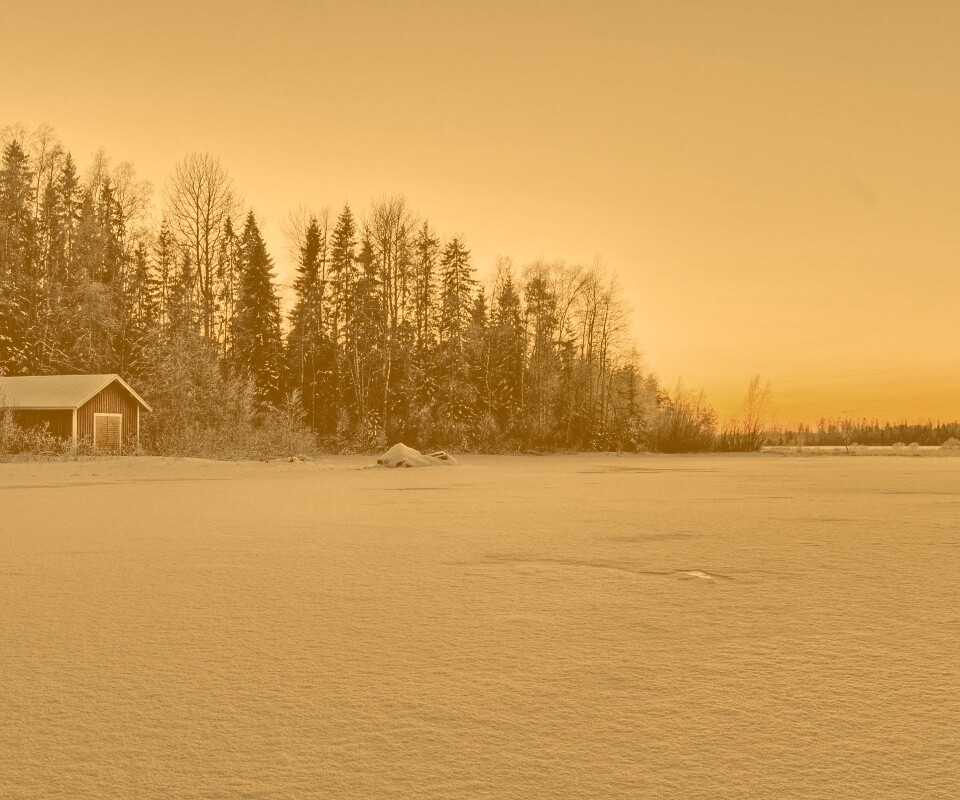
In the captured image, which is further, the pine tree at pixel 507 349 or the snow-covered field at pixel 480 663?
the pine tree at pixel 507 349

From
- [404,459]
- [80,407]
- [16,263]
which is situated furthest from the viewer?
[16,263]

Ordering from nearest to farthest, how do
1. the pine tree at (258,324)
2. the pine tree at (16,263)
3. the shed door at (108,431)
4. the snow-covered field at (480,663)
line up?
1. the snow-covered field at (480,663)
2. the shed door at (108,431)
3. the pine tree at (16,263)
4. the pine tree at (258,324)

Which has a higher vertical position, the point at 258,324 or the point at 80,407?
the point at 258,324

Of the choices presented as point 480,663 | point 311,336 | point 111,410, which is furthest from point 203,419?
point 480,663

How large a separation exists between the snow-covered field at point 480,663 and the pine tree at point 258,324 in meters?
46.9

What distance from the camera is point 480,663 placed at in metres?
5.14

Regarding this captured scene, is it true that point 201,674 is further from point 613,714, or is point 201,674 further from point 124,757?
point 613,714

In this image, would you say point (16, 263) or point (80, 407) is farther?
point (16, 263)

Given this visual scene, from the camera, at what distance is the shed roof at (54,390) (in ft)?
130

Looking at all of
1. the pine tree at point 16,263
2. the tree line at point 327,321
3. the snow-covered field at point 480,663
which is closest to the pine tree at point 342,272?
the tree line at point 327,321

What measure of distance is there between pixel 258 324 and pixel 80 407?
20.4 m

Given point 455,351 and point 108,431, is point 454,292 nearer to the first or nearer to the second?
point 455,351

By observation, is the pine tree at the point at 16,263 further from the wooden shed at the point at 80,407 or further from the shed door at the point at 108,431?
the shed door at the point at 108,431

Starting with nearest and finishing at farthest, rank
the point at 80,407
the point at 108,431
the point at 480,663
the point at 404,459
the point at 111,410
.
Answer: the point at 480,663 < the point at 404,459 < the point at 80,407 < the point at 108,431 < the point at 111,410
